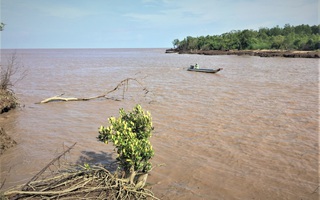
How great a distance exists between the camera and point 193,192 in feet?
17.9

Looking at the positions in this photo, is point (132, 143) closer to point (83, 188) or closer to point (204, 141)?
point (83, 188)

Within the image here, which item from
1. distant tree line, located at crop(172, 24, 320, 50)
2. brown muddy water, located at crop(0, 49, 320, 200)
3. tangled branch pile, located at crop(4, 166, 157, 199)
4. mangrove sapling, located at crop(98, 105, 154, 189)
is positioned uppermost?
distant tree line, located at crop(172, 24, 320, 50)

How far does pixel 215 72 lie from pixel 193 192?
74.6 ft

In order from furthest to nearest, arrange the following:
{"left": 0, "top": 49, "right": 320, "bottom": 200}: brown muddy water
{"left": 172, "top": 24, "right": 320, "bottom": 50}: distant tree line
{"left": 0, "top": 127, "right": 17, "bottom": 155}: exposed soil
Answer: {"left": 172, "top": 24, "right": 320, "bottom": 50}: distant tree line < {"left": 0, "top": 127, "right": 17, "bottom": 155}: exposed soil < {"left": 0, "top": 49, "right": 320, "bottom": 200}: brown muddy water

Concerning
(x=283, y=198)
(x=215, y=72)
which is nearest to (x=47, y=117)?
(x=283, y=198)

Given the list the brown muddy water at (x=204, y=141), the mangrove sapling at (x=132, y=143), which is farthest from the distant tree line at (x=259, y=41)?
the mangrove sapling at (x=132, y=143)

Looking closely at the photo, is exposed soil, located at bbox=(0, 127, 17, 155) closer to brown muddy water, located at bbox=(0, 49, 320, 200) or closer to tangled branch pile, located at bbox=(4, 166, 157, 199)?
brown muddy water, located at bbox=(0, 49, 320, 200)

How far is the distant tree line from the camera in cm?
6680

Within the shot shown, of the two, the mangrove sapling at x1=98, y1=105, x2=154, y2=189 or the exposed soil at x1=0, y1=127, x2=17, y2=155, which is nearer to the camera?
the mangrove sapling at x1=98, y1=105, x2=154, y2=189

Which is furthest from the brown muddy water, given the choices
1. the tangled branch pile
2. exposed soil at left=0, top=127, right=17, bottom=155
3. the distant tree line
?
the distant tree line

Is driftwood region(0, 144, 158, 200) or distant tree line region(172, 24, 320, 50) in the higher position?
distant tree line region(172, 24, 320, 50)

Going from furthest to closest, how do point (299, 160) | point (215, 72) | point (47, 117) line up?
point (215, 72), point (47, 117), point (299, 160)

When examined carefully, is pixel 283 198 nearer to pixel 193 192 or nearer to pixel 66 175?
pixel 193 192

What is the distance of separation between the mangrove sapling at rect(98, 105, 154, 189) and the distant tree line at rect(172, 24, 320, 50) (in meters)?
67.6
